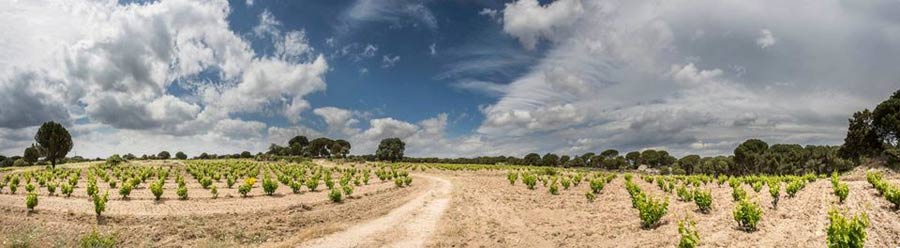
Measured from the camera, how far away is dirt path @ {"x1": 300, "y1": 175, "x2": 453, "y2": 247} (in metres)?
15.1

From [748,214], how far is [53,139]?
87094mm

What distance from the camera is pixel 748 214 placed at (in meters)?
11.8

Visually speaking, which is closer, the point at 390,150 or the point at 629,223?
the point at 629,223

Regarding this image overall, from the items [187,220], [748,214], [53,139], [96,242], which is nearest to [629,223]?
[748,214]

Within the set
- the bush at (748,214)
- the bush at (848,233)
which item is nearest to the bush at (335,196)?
the bush at (748,214)

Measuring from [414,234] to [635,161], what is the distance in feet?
392

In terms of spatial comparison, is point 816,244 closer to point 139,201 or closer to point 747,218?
point 747,218

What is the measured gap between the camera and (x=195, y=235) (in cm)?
1662

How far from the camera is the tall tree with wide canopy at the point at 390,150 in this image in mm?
114062

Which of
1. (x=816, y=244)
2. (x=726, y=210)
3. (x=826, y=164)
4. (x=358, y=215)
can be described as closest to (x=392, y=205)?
(x=358, y=215)

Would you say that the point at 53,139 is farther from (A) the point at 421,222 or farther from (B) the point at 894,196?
(B) the point at 894,196

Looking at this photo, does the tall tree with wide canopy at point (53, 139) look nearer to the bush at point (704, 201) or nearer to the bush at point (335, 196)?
the bush at point (335, 196)

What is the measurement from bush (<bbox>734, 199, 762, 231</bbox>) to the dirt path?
9.40 meters

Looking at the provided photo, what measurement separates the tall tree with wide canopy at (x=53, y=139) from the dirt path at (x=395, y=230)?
7190 cm
